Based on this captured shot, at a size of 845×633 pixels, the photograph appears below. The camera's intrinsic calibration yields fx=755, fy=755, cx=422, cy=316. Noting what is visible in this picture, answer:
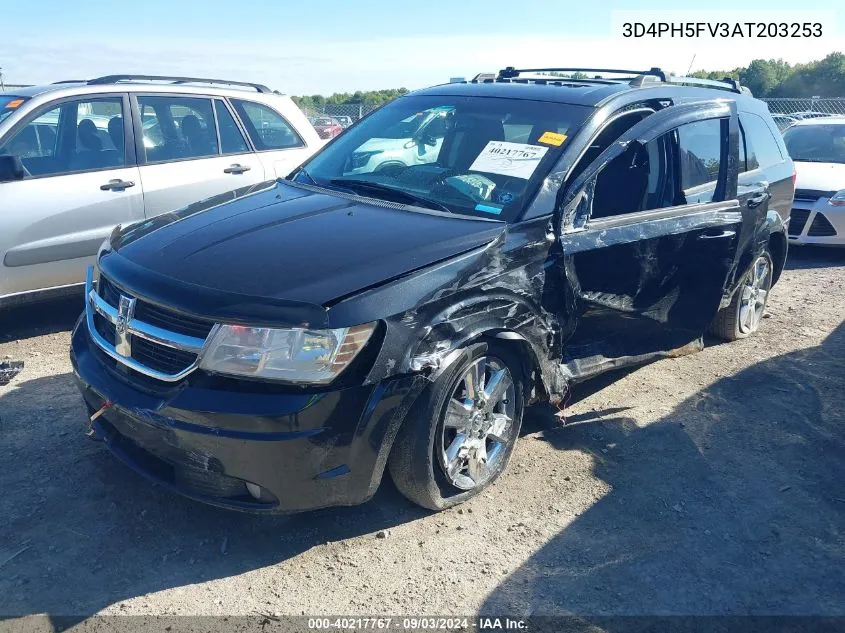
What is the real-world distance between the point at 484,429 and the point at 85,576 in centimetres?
174

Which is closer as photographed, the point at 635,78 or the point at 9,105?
the point at 635,78

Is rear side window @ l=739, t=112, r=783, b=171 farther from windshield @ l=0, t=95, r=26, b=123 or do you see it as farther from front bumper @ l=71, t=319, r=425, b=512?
windshield @ l=0, t=95, r=26, b=123

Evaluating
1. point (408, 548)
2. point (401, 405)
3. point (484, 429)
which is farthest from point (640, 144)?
point (408, 548)

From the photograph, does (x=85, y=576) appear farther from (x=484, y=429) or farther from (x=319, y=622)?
(x=484, y=429)

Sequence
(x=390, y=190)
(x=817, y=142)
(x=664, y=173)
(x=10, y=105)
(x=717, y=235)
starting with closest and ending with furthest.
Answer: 1. (x=390, y=190)
2. (x=664, y=173)
3. (x=717, y=235)
4. (x=10, y=105)
5. (x=817, y=142)

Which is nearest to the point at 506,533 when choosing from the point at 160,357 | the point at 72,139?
the point at 160,357

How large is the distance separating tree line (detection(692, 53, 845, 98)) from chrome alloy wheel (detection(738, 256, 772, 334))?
125 ft

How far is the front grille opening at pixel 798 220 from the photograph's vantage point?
8.61m

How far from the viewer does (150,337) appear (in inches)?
116

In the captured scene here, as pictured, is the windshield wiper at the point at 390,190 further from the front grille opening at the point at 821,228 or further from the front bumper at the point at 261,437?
the front grille opening at the point at 821,228

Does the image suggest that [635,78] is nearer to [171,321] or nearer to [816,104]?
[171,321]

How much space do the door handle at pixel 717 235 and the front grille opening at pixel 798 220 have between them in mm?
4694

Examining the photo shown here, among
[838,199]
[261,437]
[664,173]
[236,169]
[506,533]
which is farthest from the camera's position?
[838,199]

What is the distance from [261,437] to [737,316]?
4129 mm
